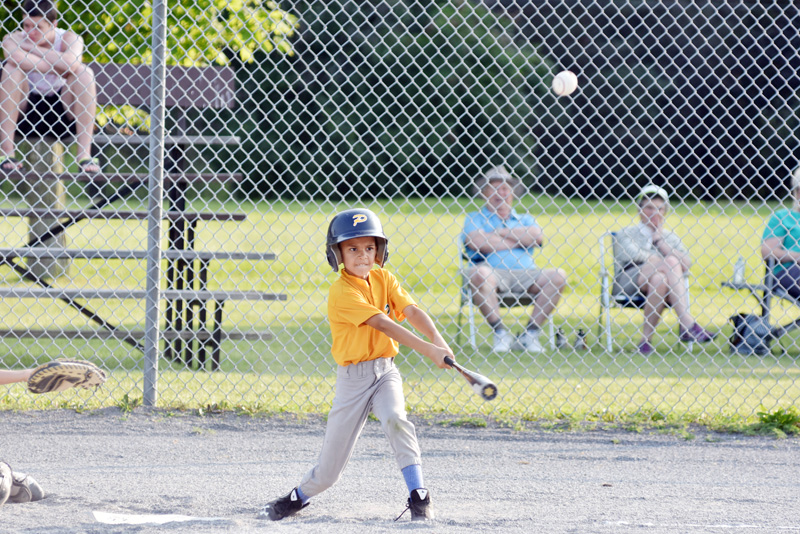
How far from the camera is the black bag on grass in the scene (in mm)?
7027

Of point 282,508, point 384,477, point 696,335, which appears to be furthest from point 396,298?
point 696,335

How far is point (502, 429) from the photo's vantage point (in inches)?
193

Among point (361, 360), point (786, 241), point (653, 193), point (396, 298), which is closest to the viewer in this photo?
point (361, 360)

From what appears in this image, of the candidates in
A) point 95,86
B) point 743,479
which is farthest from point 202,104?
point 743,479

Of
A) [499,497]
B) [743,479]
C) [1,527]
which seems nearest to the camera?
[1,527]

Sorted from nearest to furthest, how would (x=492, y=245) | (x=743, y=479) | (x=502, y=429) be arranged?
(x=743, y=479) < (x=502, y=429) < (x=492, y=245)

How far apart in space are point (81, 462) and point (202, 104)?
9.75 feet

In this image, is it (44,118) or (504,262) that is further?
(504,262)

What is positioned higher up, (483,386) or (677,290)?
(677,290)

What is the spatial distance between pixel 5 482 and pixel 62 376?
0.61 meters

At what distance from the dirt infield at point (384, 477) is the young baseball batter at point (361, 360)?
0.16 meters

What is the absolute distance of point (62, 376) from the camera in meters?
3.11

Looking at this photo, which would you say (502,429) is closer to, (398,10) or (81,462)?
(81,462)

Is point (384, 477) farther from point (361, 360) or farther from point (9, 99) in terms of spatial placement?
point (9, 99)
